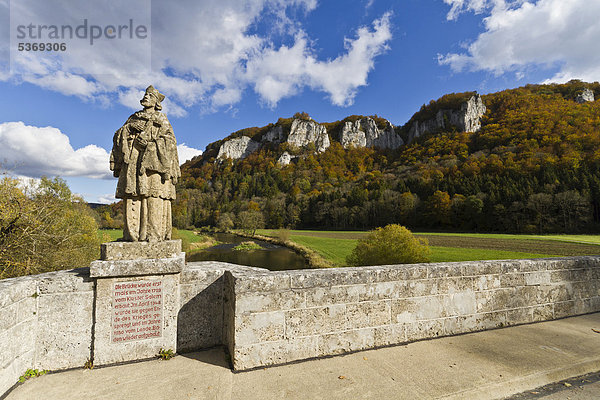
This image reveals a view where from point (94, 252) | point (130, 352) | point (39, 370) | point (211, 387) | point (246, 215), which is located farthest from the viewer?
point (246, 215)

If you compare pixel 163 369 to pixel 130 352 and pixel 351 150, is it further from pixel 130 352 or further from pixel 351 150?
pixel 351 150

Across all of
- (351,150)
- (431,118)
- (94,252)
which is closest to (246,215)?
(94,252)

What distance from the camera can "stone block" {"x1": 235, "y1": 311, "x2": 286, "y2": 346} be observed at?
3.35 metres

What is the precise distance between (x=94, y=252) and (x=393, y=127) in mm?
144021

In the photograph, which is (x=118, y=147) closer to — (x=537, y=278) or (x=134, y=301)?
(x=134, y=301)

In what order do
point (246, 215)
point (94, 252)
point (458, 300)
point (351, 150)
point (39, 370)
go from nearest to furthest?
point (39, 370)
point (458, 300)
point (94, 252)
point (246, 215)
point (351, 150)

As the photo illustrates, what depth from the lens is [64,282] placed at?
10.8 feet

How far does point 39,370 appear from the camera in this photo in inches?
124

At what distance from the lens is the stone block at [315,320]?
11.6 ft

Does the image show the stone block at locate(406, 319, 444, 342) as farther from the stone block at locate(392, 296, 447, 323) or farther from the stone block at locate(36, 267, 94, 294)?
the stone block at locate(36, 267, 94, 294)

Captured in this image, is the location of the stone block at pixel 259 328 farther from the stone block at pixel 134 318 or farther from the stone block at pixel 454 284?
the stone block at pixel 454 284

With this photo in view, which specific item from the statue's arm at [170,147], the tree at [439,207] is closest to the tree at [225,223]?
the tree at [439,207]

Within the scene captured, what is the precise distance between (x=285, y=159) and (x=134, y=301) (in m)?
120

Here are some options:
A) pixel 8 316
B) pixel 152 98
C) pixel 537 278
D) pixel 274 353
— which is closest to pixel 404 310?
pixel 274 353
